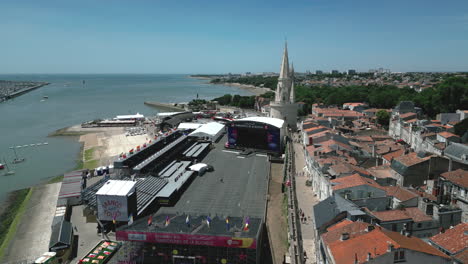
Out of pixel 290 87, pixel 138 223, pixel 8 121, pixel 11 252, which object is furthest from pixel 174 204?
pixel 8 121

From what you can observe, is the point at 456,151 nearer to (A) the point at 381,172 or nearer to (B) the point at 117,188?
(A) the point at 381,172

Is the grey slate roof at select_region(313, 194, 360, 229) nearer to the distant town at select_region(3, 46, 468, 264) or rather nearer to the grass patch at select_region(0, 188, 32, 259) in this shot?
the distant town at select_region(3, 46, 468, 264)

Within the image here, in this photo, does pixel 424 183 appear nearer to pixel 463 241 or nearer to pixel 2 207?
pixel 463 241

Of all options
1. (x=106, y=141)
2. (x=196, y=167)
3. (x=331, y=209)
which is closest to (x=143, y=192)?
(x=196, y=167)

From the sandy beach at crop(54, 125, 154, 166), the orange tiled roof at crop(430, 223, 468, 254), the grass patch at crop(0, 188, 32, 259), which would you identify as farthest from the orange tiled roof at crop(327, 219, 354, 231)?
the sandy beach at crop(54, 125, 154, 166)

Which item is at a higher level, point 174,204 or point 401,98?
point 401,98

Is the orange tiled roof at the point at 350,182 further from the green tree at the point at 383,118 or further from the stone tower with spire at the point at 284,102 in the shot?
the green tree at the point at 383,118
